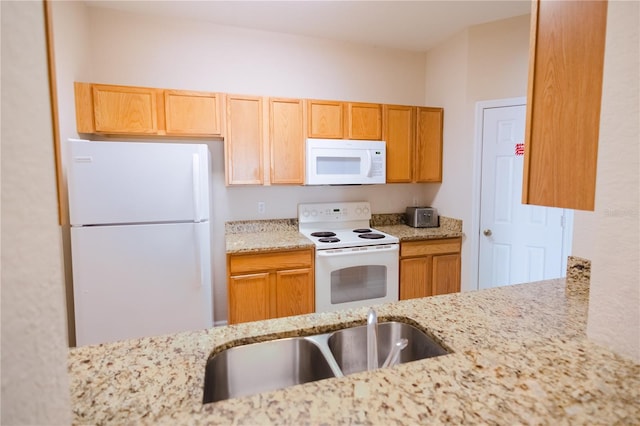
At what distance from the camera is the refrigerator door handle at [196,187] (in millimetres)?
2139

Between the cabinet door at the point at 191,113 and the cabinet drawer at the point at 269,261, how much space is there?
3.50 feet

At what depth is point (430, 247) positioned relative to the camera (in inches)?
117

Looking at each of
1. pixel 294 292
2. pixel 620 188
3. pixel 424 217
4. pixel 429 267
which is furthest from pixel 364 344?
pixel 424 217

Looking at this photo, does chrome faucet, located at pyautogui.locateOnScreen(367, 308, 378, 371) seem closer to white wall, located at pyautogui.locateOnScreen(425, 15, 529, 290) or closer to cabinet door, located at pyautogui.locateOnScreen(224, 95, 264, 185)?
cabinet door, located at pyautogui.locateOnScreen(224, 95, 264, 185)

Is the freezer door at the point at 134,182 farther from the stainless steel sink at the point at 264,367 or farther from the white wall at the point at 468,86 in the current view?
the white wall at the point at 468,86

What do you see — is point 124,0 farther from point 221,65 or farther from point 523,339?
point 523,339

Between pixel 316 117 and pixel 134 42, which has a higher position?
pixel 134 42

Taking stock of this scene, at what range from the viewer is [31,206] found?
435 millimetres

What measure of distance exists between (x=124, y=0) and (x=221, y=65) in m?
0.82

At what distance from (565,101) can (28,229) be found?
1.24m

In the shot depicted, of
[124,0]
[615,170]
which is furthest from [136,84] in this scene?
[615,170]

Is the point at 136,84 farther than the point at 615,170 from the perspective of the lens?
Yes

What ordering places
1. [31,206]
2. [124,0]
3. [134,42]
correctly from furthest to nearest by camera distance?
[134,42] → [124,0] → [31,206]

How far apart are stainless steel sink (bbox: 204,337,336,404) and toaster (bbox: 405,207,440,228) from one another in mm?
2467
